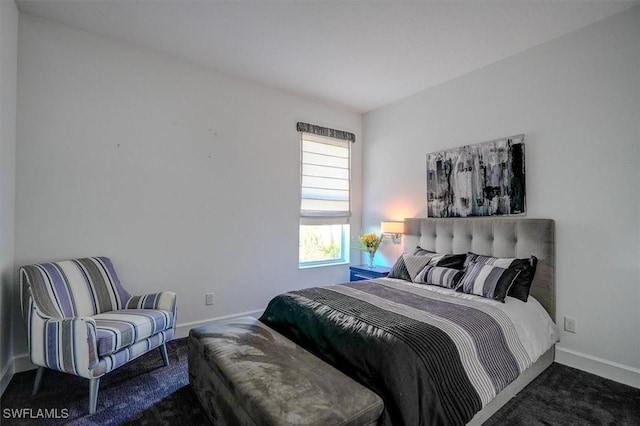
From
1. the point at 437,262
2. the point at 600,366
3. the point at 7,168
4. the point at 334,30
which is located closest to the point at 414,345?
the point at 437,262

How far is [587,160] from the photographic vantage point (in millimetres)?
2482

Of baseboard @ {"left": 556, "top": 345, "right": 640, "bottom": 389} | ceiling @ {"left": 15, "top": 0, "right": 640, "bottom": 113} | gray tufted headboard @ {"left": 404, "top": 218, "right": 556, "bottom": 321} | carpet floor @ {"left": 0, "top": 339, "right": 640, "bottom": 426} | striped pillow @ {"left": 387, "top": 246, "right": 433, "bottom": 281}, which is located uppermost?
ceiling @ {"left": 15, "top": 0, "right": 640, "bottom": 113}

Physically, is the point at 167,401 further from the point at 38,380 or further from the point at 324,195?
the point at 324,195

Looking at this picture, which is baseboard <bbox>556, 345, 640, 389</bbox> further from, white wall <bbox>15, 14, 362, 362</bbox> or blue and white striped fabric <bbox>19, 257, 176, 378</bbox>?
blue and white striped fabric <bbox>19, 257, 176, 378</bbox>

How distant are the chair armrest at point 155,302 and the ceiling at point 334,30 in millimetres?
2256

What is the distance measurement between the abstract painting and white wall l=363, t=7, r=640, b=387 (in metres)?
0.09

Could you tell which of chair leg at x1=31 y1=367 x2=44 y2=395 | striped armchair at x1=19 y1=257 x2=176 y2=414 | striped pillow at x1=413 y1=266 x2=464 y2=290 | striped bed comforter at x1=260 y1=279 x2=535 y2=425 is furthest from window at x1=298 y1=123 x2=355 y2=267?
chair leg at x1=31 y1=367 x2=44 y2=395

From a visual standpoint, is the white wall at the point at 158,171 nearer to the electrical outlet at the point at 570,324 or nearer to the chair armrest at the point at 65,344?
the chair armrest at the point at 65,344

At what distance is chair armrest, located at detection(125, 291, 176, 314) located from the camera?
2.50 meters

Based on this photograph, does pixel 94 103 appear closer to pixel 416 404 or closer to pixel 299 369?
pixel 299 369

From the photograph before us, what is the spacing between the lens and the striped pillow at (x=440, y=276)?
277 cm

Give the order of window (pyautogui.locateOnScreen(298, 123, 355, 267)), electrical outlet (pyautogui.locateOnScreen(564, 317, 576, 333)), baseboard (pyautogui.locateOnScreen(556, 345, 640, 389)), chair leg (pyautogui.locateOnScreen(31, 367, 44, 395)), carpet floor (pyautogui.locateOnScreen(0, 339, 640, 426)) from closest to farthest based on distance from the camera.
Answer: carpet floor (pyautogui.locateOnScreen(0, 339, 640, 426)) < chair leg (pyautogui.locateOnScreen(31, 367, 44, 395)) < baseboard (pyautogui.locateOnScreen(556, 345, 640, 389)) < electrical outlet (pyautogui.locateOnScreen(564, 317, 576, 333)) < window (pyautogui.locateOnScreen(298, 123, 355, 267))

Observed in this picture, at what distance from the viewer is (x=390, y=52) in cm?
287

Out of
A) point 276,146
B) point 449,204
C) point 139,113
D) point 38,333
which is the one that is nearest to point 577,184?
point 449,204
